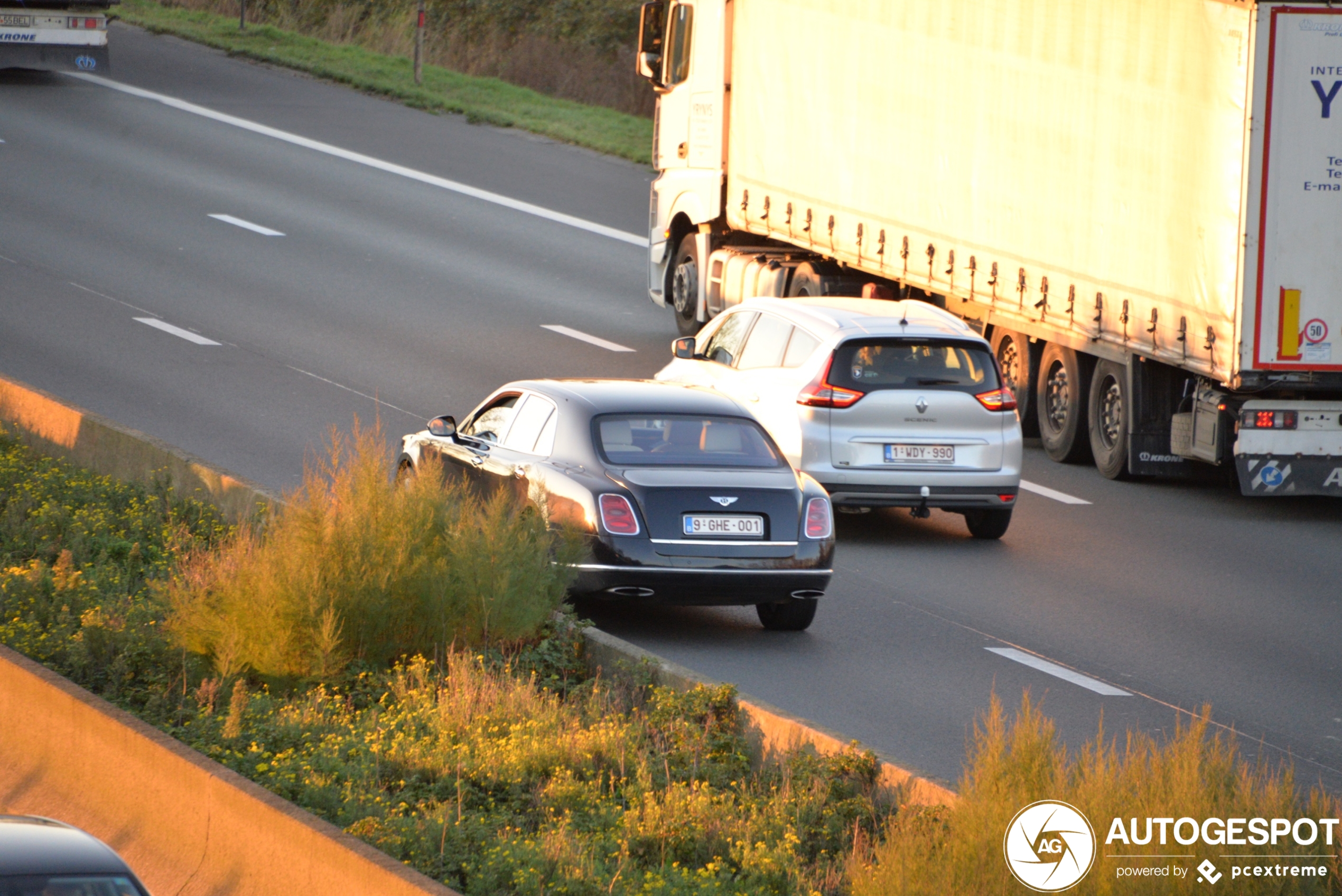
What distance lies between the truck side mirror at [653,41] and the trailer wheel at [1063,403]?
844cm

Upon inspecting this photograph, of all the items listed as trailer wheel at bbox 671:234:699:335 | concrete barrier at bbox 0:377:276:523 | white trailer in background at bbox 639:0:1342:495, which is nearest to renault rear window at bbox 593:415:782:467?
concrete barrier at bbox 0:377:276:523

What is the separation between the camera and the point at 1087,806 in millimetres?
6570

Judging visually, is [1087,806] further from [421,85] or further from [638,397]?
→ [421,85]

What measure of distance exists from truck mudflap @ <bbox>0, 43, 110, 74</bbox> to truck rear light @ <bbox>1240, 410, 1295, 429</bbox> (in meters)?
25.8

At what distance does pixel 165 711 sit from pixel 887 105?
13.8m

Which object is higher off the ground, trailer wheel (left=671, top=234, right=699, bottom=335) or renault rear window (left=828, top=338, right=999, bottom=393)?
renault rear window (left=828, top=338, right=999, bottom=393)

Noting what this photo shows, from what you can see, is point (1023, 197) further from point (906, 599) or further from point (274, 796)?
point (274, 796)

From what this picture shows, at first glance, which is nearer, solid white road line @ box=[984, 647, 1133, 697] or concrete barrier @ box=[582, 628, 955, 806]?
concrete barrier @ box=[582, 628, 955, 806]

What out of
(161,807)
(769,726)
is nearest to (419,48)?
(769,726)

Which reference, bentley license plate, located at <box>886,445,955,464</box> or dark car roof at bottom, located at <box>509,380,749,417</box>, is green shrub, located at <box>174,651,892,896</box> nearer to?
dark car roof at bottom, located at <box>509,380,749,417</box>

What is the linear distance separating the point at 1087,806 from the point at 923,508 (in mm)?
8773

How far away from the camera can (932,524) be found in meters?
16.3

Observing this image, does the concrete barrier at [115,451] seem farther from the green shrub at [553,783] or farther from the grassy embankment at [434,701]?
the green shrub at [553,783]

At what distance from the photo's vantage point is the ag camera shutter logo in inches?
243
